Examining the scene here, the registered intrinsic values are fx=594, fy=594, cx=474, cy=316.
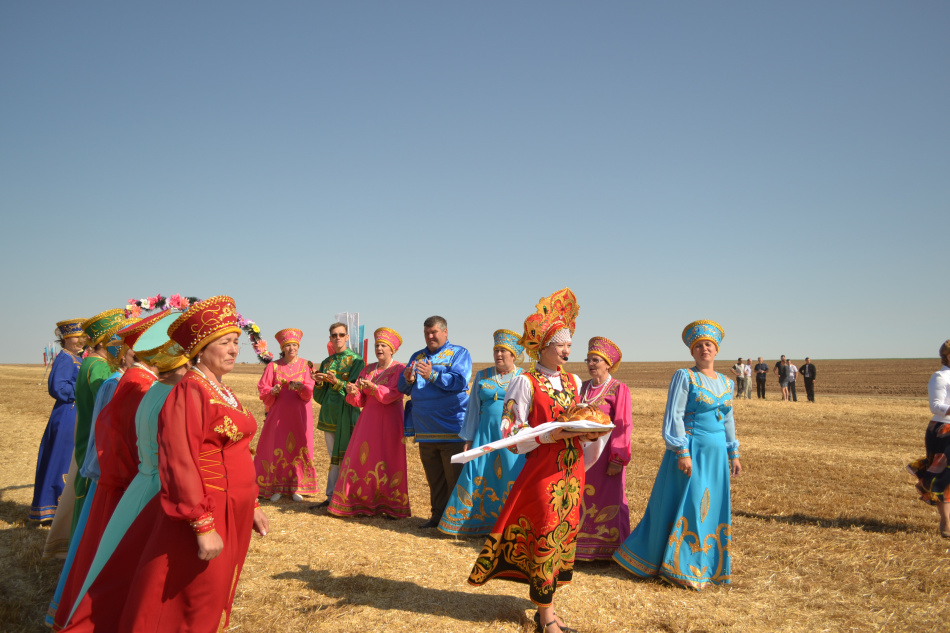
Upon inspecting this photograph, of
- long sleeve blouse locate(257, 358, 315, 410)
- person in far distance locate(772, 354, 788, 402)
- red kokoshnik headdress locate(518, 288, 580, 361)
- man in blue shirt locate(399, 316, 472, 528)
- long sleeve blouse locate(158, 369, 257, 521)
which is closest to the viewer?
long sleeve blouse locate(158, 369, 257, 521)

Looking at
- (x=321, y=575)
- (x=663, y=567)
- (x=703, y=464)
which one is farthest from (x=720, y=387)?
(x=321, y=575)

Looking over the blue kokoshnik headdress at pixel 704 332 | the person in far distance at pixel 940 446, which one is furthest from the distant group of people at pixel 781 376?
the blue kokoshnik headdress at pixel 704 332

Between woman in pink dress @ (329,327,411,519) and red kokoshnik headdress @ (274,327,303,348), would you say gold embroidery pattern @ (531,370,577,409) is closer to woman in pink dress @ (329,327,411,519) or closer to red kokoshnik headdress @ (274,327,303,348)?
woman in pink dress @ (329,327,411,519)

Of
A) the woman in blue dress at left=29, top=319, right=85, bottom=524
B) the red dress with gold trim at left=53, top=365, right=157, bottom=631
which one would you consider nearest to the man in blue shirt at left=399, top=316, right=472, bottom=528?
the red dress with gold trim at left=53, top=365, right=157, bottom=631

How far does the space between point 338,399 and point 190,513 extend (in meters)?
5.66

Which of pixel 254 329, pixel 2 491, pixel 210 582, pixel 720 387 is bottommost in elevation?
pixel 2 491

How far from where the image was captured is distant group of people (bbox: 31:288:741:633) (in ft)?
9.63

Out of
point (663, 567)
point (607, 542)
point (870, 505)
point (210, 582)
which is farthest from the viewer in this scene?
point (870, 505)

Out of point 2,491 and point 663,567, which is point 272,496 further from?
point 663,567

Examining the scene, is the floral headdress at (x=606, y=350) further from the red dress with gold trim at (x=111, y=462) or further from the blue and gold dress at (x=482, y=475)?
the red dress with gold trim at (x=111, y=462)

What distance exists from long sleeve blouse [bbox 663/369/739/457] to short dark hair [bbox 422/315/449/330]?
117 inches

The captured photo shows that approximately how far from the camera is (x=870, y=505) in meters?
8.08

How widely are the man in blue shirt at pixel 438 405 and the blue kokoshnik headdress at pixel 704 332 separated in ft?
8.90

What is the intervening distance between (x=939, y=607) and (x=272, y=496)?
755 centimetres
